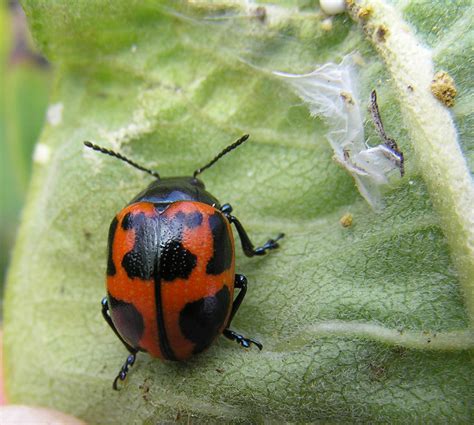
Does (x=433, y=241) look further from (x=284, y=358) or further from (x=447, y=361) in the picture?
(x=284, y=358)

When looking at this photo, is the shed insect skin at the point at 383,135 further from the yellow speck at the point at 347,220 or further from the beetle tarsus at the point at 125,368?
the beetle tarsus at the point at 125,368

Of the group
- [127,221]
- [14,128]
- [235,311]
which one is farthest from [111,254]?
[14,128]

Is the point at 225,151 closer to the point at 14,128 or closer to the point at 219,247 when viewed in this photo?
the point at 219,247

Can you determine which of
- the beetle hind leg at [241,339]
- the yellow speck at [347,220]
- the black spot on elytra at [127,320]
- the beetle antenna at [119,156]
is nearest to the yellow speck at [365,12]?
the yellow speck at [347,220]

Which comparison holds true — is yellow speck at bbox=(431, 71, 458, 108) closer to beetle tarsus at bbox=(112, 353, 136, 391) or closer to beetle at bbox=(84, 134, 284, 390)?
beetle at bbox=(84, 134, 284, 390)

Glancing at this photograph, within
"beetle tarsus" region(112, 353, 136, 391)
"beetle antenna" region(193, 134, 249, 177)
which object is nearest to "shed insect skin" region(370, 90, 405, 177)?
→ "beetle antenna" region(193, 134, 249, 177)

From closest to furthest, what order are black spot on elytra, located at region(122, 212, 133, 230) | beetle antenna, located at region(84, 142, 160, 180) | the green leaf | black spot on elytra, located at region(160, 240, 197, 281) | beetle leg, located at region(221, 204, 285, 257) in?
1. the green leaf
2. black spot on elytra, located at region(160, 240, 197, 281)
3. black spot on elytra, located at region(122, 212, 133, 230)
4. beetle leg, located at region(221, 204, 285, 257)
5. beetle antenna, located at region(84, 142, 160, 180)
